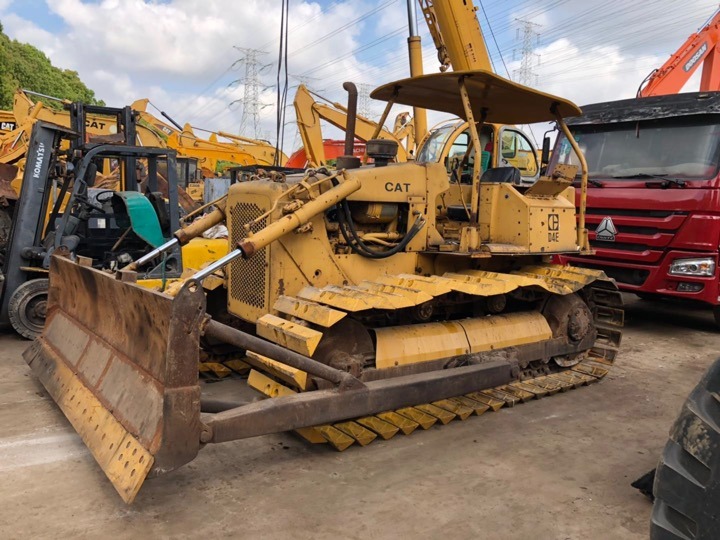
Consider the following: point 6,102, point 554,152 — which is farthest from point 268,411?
→ point 6,102

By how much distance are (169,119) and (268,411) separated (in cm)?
2220

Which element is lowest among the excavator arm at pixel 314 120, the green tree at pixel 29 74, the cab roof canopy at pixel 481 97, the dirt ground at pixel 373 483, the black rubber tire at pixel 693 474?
the dirt ground at pixel 373 483

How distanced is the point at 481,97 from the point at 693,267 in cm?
373

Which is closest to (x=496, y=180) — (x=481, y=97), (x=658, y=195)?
(x=481, y=97)

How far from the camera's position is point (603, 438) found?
4.52 m

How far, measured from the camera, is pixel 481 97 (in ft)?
19.4

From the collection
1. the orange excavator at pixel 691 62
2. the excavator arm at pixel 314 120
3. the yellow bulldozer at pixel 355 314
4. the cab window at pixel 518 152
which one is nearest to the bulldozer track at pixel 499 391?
the yellow bulldozer at pixel 355 314

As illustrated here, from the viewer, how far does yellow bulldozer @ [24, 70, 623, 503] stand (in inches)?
136

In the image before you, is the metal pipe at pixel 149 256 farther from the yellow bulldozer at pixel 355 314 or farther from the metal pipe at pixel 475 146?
the metal pipe at pixel 475 146

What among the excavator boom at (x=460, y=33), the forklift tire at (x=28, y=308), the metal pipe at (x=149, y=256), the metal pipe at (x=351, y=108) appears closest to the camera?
the metal pipe at (x=149, y=256)

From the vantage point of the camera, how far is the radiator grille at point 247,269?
4754mm

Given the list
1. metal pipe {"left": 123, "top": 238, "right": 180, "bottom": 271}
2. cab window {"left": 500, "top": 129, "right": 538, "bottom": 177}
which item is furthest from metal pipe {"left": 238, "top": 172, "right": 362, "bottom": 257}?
cab window {"left": 500, "top": 129, "right": 538, "bottom": 177}

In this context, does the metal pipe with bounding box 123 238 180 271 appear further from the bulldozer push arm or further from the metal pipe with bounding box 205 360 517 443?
the metal pipe with bounding box 205 360 517 443

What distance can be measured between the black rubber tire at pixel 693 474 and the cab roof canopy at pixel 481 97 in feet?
11.4
